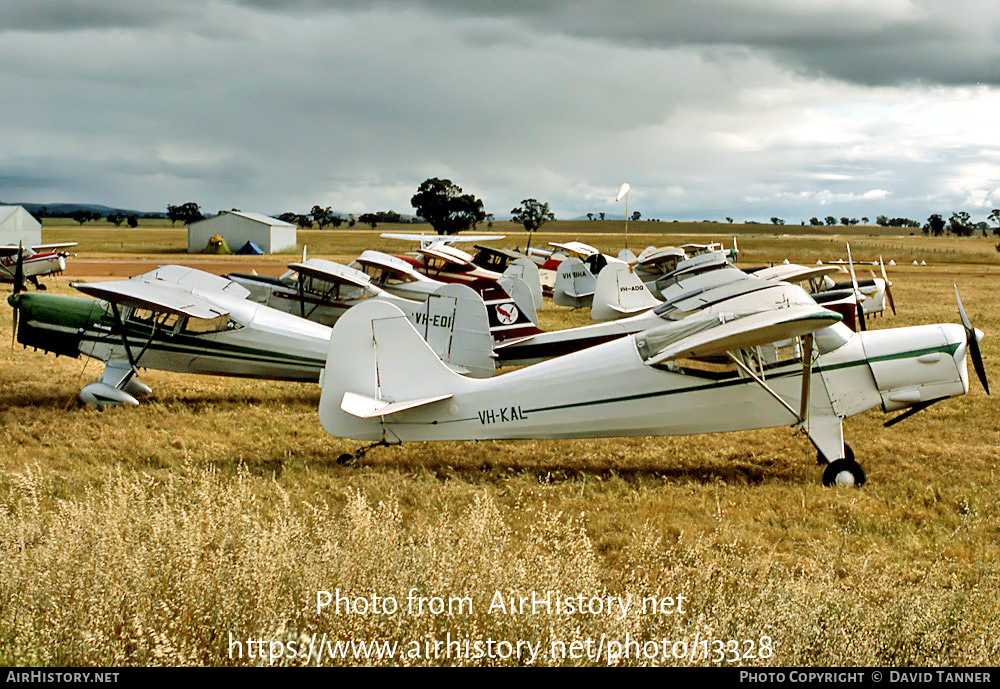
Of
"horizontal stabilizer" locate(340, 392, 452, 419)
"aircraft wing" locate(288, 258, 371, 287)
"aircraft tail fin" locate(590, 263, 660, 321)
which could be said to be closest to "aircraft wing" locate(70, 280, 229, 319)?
"aircraft wing" locate(288, 258, 371, 287)

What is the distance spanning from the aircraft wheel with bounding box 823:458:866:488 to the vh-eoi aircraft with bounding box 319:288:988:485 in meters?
0.06

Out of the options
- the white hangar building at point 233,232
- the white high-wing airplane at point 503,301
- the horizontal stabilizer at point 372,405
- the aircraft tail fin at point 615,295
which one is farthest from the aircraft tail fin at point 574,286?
the white hangar building at point 233,232

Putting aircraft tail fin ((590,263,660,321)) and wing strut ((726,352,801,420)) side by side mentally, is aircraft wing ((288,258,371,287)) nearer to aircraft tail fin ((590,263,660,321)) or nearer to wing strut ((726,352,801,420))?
aircraft tail fin ((590,263,660,321))

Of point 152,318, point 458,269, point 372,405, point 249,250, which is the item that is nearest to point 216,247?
point 249,250

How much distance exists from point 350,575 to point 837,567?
3.31 metres

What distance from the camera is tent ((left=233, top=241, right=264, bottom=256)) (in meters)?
53.3

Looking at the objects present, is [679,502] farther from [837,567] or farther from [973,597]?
[973,597]

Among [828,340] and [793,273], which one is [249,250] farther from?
[828,340]

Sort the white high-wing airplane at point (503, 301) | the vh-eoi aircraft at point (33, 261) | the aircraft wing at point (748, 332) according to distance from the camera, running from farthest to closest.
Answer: the vh-eoi aircraft at point (33, 261) < the white high-wing airplane at point (503, 301) < the aircraft wing at point (748, 332)

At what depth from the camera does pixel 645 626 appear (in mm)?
4105

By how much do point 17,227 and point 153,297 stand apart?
5396 centimetres

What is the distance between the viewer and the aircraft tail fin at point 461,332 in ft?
32.1

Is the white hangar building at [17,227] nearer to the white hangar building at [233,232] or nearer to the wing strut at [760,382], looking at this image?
the white hangar building at [233,232]

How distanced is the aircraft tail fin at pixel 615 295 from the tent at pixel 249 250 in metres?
39.4
